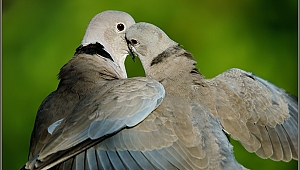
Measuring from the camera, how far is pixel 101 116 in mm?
2732

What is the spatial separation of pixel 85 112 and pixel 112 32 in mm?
1248

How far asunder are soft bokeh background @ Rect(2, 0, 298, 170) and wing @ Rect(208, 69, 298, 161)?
4.66ft

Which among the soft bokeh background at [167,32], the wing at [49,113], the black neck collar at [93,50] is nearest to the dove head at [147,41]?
the black neck collar at [93,50]

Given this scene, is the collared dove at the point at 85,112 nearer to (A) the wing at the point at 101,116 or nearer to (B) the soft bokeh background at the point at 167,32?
(A) the wing at the point at 101,116

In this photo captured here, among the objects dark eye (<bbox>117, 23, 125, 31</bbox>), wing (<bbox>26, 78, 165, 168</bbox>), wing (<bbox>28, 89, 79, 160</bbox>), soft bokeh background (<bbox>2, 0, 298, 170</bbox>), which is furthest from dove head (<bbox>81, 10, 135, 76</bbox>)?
soft bokeh background (<bbox>2, 0, 298, 170</bbox>)

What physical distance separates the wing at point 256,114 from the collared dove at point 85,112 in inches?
17.0

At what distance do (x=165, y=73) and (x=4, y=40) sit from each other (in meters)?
2.66

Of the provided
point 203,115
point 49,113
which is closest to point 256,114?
point 203,115

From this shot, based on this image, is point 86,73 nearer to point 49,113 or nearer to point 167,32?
point 49,113

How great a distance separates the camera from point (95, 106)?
2.80m

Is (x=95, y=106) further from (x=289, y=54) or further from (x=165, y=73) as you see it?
(x=289, y=54)

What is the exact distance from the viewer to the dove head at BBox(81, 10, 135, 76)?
3.92 metres

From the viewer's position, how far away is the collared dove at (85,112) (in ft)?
8.61

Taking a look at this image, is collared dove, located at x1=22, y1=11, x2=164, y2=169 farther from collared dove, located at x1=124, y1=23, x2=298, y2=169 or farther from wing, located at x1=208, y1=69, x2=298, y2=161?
wing, located at x1=208, y1=69, x2=298, y2=161
